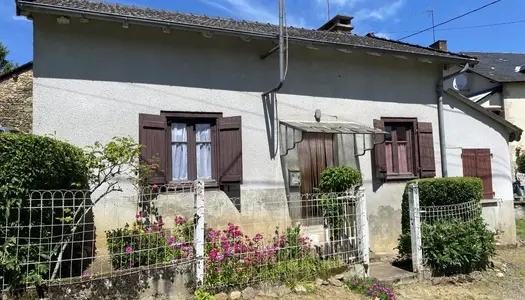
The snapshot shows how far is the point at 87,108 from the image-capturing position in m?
7.09

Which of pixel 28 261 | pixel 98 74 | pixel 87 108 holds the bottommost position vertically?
pixel 28 261

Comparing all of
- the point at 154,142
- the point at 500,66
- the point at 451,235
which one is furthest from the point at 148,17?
the point at 500,66

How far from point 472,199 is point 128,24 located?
7.37 m

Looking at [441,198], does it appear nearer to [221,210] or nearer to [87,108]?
[221,210]

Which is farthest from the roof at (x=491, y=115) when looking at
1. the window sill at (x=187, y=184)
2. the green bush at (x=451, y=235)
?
the window sill at (x=187, y=184)

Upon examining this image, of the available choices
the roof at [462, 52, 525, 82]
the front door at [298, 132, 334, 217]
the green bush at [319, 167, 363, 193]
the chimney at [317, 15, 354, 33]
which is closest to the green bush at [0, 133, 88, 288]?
the green bush at [319, 167, 363, 193]

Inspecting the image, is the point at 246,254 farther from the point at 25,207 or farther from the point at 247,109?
the point at 247,109

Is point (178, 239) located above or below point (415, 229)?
above

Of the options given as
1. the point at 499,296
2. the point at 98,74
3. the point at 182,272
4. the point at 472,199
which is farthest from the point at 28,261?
the point at 472,199

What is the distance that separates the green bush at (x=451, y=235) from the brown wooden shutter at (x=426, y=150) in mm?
1687

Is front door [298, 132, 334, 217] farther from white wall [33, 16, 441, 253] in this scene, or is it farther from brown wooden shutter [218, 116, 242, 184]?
brown wooden shutter [218, 116, 242, 184]

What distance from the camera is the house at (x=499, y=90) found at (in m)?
21.6

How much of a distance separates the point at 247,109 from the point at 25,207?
15.7ft

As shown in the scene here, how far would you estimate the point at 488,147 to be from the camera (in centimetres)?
1084
